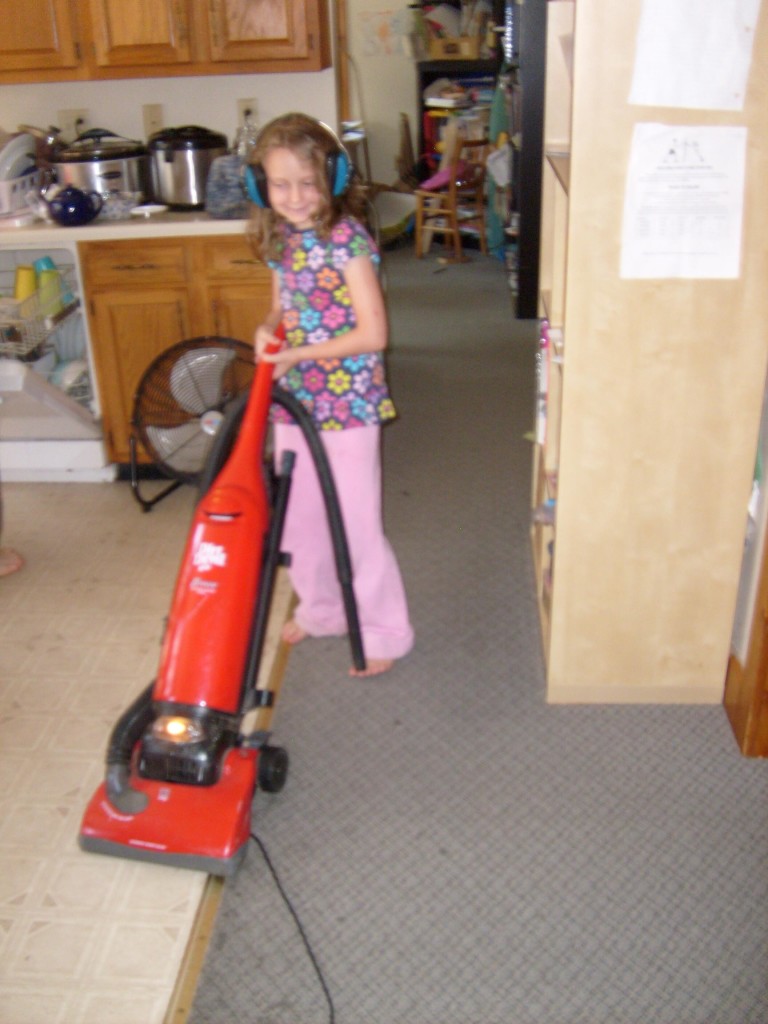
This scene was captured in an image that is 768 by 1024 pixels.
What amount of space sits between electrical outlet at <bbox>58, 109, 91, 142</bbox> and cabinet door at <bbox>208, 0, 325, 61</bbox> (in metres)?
0.66

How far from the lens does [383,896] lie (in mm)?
1775

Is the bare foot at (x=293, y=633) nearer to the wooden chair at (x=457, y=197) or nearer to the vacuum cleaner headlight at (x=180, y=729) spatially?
the vacuum cleaner headlight at (x=180, y=729)

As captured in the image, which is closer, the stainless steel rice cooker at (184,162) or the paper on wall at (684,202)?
the paper on wall at (684,202)

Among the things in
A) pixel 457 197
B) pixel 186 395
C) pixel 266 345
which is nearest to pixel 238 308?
pixel 186 395

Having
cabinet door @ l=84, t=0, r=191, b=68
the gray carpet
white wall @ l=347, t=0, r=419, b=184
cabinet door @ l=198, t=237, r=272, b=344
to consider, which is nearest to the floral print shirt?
the gray carpet

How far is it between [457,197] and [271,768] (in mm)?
5063

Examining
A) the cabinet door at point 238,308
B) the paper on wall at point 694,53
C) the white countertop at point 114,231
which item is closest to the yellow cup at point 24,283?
the white countertop at point 114,231

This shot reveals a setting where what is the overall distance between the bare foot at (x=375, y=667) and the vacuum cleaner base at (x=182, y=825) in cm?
60

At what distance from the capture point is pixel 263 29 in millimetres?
3191

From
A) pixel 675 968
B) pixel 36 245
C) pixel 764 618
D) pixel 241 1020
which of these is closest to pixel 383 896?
pixel 241 1020

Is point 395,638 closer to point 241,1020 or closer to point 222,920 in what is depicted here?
point 222,920

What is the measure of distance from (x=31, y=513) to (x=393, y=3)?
→ 4829 mm

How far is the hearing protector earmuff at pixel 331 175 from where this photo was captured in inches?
73.3

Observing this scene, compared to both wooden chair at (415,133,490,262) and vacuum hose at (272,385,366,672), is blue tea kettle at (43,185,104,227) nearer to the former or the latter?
vacuum hose at (272,385,366,672)
